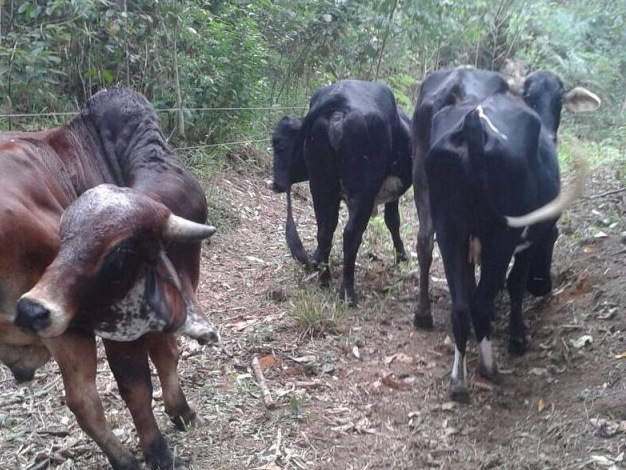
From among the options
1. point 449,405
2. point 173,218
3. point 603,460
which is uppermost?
point 173,218

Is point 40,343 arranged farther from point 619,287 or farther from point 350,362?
point 619,287

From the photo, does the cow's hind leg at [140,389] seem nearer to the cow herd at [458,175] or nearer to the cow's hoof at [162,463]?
the cow's hoof at [162,463]

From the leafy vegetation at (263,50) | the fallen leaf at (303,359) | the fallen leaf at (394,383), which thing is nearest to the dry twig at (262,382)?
the fallen leaf at (303,359)

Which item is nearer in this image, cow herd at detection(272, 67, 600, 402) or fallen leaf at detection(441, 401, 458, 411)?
cow herd at detection(272, 67, 600, 402)

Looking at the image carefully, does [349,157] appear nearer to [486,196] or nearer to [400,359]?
A: [400,359]

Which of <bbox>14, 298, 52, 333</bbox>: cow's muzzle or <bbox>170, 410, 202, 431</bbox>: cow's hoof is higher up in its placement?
<bbox>14, 298, 52, 333</bbox>: cow's muzzle

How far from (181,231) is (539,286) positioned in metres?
3.21

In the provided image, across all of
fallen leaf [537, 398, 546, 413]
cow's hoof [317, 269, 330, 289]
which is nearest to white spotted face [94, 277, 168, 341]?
fallen leaf [537, 398, 546, 413]

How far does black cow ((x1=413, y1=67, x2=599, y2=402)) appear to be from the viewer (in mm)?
4246

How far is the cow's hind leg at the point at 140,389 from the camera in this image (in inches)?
141

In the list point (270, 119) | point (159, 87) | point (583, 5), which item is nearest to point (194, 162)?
point (159, 87)

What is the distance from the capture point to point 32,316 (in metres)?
2.71

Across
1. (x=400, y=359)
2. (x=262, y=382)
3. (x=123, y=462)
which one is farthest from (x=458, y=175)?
(x=123, y=462)

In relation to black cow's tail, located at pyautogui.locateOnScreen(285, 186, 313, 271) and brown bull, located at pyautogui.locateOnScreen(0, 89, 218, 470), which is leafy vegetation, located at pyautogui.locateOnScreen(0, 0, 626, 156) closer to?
black cow's tail, located at pyautogui.locateOnScreen(285, 186, 313, 271)
